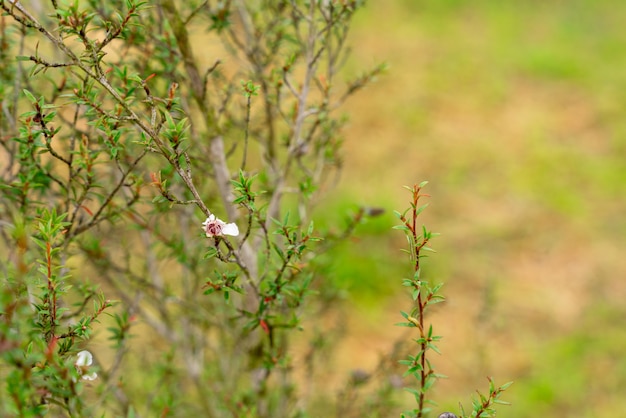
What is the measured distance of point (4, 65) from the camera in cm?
239

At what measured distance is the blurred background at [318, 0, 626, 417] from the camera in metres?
4.92

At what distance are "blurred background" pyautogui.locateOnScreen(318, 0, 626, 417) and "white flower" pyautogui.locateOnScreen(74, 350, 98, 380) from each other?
6.18 ft

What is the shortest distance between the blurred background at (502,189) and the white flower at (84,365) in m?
1.88

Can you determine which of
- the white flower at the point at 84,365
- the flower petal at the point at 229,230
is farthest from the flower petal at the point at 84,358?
the flower petal at the point at 229,230

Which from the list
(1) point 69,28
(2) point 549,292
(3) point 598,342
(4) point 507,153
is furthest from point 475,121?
(1) point 69,28

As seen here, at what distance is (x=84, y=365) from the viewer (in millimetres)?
1603

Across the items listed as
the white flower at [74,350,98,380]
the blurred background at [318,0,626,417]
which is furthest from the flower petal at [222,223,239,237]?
the blurred background at [318,0,626,417]

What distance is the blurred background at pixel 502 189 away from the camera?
4.92 meters

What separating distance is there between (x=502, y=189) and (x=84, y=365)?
18.6 ft

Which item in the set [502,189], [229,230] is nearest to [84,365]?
[229,230]

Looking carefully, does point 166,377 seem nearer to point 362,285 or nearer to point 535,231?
point 362,285

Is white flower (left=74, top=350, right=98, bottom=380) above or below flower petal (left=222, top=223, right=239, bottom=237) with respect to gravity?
below

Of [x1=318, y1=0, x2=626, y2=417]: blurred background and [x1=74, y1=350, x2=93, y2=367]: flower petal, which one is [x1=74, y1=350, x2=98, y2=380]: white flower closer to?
[x1=74, y1=350, x2=93, y2=367]: flower petal

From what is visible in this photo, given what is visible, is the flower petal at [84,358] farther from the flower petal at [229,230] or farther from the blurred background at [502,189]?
the blurred background at [502,189]
